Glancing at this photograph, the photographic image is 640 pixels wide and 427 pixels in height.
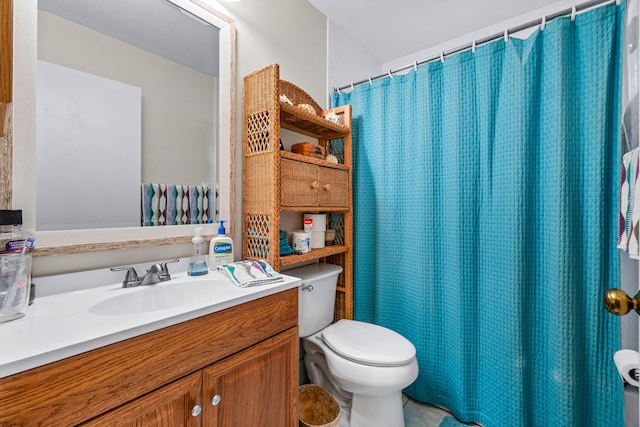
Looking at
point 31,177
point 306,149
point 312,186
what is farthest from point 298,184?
point 31,177

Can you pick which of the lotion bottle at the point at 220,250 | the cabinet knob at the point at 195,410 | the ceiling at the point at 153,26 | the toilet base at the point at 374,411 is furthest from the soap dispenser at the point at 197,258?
the toilet base at the point at 374,411

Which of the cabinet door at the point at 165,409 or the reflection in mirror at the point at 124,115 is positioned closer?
the cabinet door at the point at 165,409

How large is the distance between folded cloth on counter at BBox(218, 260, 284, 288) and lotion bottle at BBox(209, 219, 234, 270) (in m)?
0.05

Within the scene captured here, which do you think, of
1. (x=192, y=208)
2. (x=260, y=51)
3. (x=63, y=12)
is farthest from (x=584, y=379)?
(x=63, y=12)

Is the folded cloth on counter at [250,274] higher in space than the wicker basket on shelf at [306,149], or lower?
lower

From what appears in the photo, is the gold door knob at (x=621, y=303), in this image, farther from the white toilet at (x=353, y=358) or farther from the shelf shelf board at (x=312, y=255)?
the shelf shelf board at (x=312, y=255)

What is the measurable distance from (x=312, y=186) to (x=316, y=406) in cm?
109

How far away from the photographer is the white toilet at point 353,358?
1.21 meters

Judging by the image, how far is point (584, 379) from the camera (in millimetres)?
1180

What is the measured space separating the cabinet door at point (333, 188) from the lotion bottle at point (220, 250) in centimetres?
52

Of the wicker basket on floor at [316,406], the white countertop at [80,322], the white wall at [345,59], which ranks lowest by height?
the wicker basket on floor at [316,406]

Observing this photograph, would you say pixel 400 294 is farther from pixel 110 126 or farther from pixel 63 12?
pixel 63 12

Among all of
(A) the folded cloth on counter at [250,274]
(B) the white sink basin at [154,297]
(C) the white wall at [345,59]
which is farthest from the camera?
(C) the white wall at [345,59]

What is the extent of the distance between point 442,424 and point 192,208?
1.62 meters
